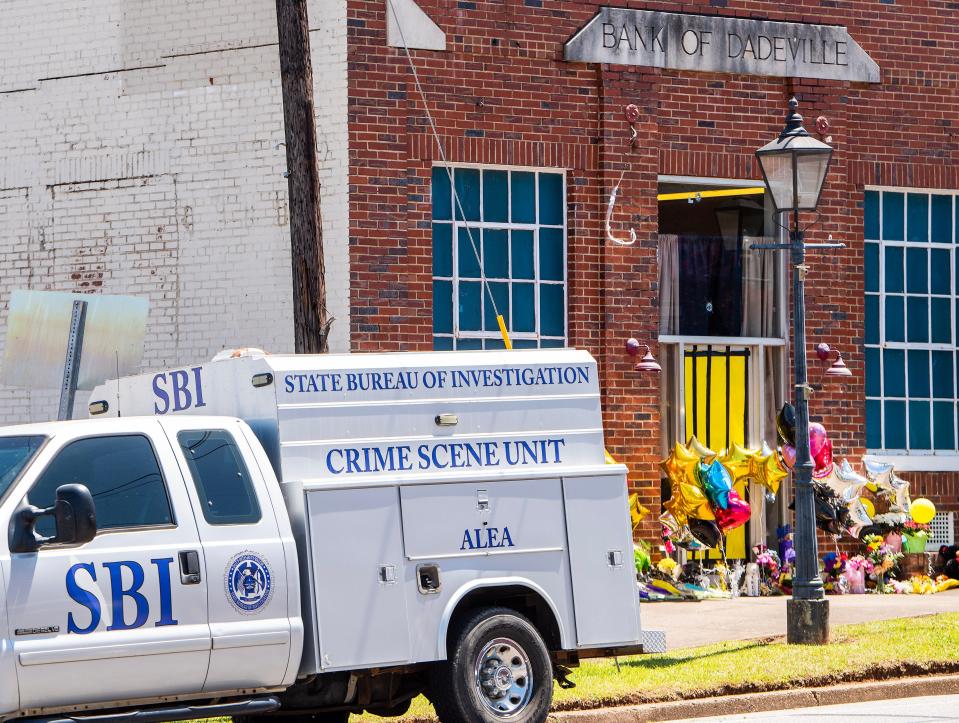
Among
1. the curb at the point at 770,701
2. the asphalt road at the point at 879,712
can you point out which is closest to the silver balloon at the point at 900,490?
the curb at the point at 770,701

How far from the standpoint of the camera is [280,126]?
1479 centimetres

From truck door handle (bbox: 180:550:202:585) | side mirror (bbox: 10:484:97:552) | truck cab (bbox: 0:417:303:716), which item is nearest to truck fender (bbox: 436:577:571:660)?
truck cab (bbox: 0:417:303:716)

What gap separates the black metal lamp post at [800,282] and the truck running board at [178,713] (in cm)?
534

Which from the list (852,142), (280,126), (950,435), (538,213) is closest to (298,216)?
(280,126)

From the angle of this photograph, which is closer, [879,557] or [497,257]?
[497,257]

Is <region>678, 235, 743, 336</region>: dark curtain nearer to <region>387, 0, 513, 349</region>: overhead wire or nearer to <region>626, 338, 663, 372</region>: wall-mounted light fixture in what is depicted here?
<region>626, 338, 663, 372</region>: wall-mounted light fixture

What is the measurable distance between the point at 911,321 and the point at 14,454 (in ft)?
38.1

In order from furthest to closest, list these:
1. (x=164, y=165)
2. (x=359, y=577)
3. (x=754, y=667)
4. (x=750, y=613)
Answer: (x=164, y=165), (x=750, y=613), (x=754, y=667), (x=359, y=577)

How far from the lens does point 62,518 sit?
7.18 meters

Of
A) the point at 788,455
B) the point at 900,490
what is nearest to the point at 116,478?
the point at 788,455

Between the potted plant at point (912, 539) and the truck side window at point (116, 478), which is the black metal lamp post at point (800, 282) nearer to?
the potted plant at point (912, 539)

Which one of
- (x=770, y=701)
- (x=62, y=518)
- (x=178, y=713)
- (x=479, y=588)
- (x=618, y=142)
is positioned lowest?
(x=770, y=701)

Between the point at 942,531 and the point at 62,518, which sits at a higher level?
the point at 62,518

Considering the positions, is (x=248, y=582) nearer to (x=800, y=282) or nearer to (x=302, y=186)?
(x=302, y=186)
